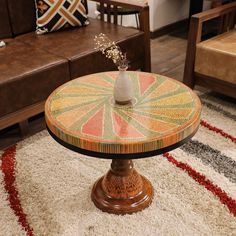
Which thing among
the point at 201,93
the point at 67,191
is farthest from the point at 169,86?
the point at 201,93

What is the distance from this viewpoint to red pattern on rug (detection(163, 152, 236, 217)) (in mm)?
1617

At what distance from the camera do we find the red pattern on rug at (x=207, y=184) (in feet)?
5.31

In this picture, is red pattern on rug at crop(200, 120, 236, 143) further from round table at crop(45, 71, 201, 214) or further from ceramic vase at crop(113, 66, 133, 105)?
ceramic vase at crop(113, 66, 133, 105)

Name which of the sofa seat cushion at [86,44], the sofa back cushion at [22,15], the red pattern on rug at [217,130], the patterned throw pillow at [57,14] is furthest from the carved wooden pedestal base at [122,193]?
the sofa back cushion at [22,15]

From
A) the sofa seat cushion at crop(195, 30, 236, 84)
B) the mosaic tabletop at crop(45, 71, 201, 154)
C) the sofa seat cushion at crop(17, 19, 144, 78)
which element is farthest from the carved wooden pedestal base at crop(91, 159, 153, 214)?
the sofa seat cushion at crop(195, 30, 236, 84)

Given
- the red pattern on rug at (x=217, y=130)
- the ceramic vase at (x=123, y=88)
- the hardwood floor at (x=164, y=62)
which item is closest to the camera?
the ceramic vase at (x=123, y=88)

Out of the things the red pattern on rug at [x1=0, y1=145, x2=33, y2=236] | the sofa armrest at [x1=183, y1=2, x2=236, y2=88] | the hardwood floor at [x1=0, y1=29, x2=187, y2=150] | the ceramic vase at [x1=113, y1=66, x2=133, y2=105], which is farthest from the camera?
the sofa armrest at [x1=183, y1=2, x2=236, y2=88]

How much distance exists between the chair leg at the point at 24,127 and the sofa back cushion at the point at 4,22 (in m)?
0.71

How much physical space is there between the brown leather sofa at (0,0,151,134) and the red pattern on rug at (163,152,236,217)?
823 millimetres

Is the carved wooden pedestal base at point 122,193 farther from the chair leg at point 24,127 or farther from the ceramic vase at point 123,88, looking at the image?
the chair leg at point 24,127

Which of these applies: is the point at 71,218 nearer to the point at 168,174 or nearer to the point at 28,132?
the point at 168,174

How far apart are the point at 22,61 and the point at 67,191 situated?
866mm

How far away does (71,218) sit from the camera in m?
1.55

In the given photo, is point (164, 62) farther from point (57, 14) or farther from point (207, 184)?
point (207, 184)
